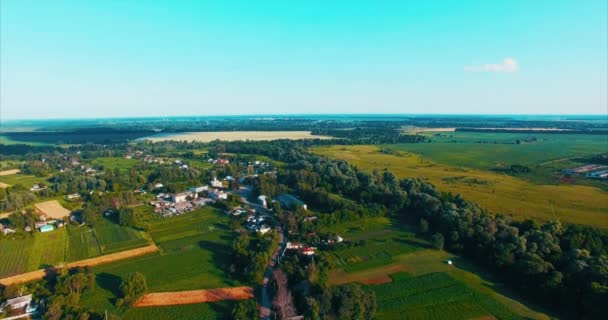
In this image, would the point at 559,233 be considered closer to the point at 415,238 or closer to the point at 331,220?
the point at 415,238

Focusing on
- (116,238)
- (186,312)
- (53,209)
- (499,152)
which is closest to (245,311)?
(186,312)

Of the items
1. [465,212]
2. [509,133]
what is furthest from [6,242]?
[509,133]

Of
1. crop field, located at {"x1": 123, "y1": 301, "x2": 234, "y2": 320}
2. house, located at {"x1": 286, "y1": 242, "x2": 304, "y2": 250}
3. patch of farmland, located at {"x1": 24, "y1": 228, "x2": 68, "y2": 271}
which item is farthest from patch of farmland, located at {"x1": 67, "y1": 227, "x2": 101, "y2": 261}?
house, located at {"x1": 286, "y1": 242, "x2": 304, "y2": 250}

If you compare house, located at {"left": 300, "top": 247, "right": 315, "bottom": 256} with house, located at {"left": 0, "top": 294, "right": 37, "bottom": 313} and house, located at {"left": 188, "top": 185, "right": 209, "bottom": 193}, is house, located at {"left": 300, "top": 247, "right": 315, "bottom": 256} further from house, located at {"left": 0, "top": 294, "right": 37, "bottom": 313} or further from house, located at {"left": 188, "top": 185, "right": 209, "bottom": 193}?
house, located at {"left": 188, "top": 185, "right": 209, "bottom": 193}

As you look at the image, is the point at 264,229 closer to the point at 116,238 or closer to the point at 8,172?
the point at 116,238

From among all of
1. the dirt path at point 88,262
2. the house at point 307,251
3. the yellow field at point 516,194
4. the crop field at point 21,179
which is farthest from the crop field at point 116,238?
the yellow field at point 516,194
